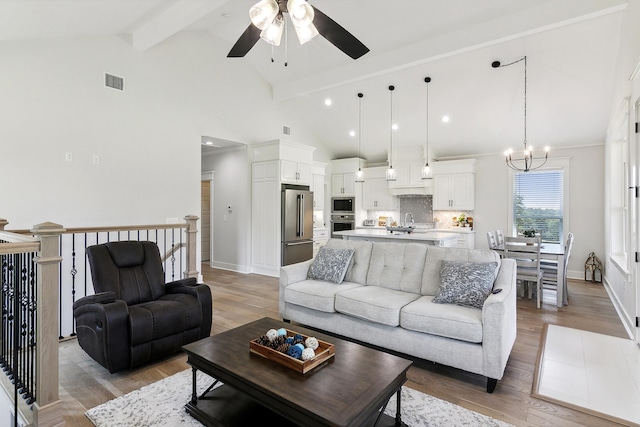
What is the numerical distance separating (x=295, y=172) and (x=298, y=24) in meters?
4.63

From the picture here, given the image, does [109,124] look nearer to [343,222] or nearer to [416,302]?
[416,302]

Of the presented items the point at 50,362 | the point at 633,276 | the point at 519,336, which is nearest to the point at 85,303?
the point at 50,362

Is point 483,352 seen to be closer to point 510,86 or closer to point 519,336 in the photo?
point 519,336

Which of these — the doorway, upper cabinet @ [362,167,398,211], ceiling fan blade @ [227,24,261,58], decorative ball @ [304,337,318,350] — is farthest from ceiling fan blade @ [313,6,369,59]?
the doorway

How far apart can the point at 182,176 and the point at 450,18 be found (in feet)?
15.2

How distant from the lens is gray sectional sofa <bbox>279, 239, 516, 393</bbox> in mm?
2609

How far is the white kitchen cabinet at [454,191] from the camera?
24.6 ft

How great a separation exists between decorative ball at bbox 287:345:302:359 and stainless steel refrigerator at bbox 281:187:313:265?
4.65m

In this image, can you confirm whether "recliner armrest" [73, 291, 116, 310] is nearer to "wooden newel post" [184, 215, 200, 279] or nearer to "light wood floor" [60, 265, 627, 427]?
"light wood floor" [60, 265, 627, 427]

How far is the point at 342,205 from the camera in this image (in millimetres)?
9055

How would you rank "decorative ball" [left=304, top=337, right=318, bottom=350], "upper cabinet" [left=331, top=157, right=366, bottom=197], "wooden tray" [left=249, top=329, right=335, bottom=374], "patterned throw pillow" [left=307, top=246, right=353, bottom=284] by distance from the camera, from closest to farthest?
1. "wooden tray" [left=249, top=329, right=335, bottom=374]
2. "decorative ball" [left=304, top=337, right=318, bottom=350]
3. "patterned throw pillow" [left=307, top=246, right=353, bottom=284]
4. "upper cabinet" [left=331, top=157, right=366, bottom=197]

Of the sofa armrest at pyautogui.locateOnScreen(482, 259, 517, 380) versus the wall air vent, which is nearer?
the sofa armrest at pyautogui.locateOnScreen(482, 259, 517, 380)

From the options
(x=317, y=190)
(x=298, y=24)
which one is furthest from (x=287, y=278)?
(x=317, y=190)

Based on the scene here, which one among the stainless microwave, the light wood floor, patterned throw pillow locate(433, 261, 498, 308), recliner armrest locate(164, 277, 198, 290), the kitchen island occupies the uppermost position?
the stainless microwave
